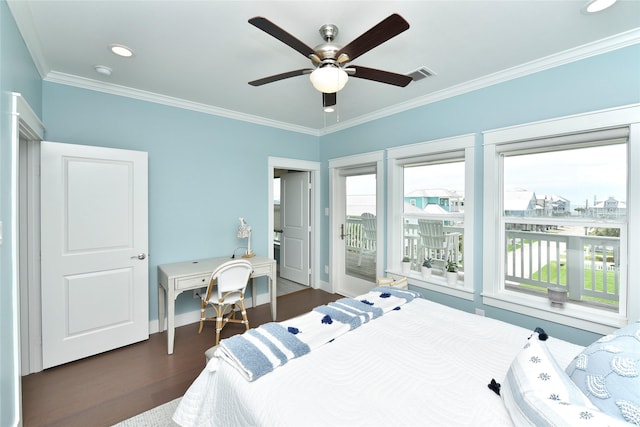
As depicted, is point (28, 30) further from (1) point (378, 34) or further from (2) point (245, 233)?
(2) point (245, 233)

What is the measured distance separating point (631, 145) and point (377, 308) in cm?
215

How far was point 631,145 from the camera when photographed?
6.52 ft

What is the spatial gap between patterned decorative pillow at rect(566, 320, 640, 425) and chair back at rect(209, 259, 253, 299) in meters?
2.51

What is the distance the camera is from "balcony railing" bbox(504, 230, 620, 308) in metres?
2.25

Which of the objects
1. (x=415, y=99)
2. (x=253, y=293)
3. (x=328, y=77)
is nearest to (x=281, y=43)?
(x=328, y=77)

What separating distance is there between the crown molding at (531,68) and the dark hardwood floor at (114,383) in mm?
3341

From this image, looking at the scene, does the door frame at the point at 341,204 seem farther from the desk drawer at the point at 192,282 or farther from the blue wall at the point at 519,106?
the desk drawer at the point at 192,282

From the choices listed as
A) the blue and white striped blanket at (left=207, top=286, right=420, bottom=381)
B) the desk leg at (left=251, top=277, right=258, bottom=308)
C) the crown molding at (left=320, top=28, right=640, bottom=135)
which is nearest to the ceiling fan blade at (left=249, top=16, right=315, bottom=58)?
the blue and white striped blanket at (left=207, top=286, right=420, bottom=381)

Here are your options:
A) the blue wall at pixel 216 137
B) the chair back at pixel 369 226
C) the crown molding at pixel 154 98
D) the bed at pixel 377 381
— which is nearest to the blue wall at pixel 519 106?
the blue wall at pixel 216 137

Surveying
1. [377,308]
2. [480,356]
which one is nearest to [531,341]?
[480,356]

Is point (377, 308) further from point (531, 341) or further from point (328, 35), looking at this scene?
point (328, 35)

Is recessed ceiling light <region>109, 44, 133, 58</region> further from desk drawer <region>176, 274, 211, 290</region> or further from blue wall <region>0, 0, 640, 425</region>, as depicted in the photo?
desk drawer <region>176, 274, 211, 290</region>

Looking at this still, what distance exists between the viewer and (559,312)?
7.71ft

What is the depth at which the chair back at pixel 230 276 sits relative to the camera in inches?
108
